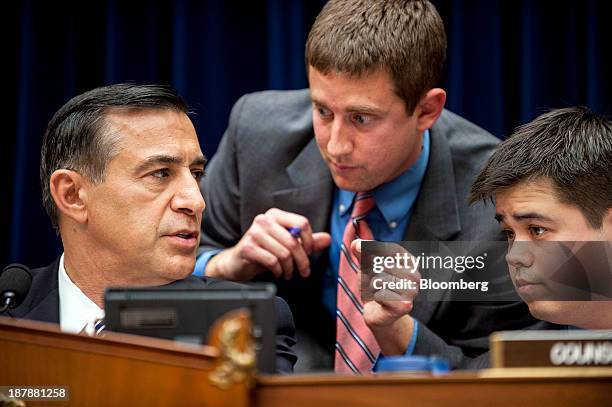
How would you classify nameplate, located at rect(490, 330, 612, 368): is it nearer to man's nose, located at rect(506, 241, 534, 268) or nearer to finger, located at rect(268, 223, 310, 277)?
man's nose, located at rect(506, 241, 534, 268)

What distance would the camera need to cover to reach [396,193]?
2.88 meters

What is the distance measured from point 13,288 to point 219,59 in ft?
5.96

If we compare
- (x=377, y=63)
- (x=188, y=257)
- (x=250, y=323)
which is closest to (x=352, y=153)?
(x=377, y=63)

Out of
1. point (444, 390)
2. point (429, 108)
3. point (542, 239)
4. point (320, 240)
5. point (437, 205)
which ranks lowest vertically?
point (444, 390)

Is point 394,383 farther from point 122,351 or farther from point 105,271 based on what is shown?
point 105,271

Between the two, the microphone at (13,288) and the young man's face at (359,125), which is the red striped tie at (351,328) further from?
the microphone at (13,288)

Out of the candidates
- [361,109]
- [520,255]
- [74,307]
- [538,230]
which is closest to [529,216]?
[538,230]

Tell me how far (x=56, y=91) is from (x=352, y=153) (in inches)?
57.3

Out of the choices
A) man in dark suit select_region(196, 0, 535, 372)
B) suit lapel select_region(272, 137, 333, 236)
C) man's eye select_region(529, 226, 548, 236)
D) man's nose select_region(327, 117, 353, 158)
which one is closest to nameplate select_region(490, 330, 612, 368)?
man's eye select_region(529, 226, 548, 236)

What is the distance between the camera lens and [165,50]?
378cm

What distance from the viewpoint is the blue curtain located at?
3625 mm

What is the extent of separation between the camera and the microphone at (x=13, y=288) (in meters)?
2.04

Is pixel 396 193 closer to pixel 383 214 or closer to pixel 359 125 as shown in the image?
pixel 383 214

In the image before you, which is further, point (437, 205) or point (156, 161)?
point (437, 205)
